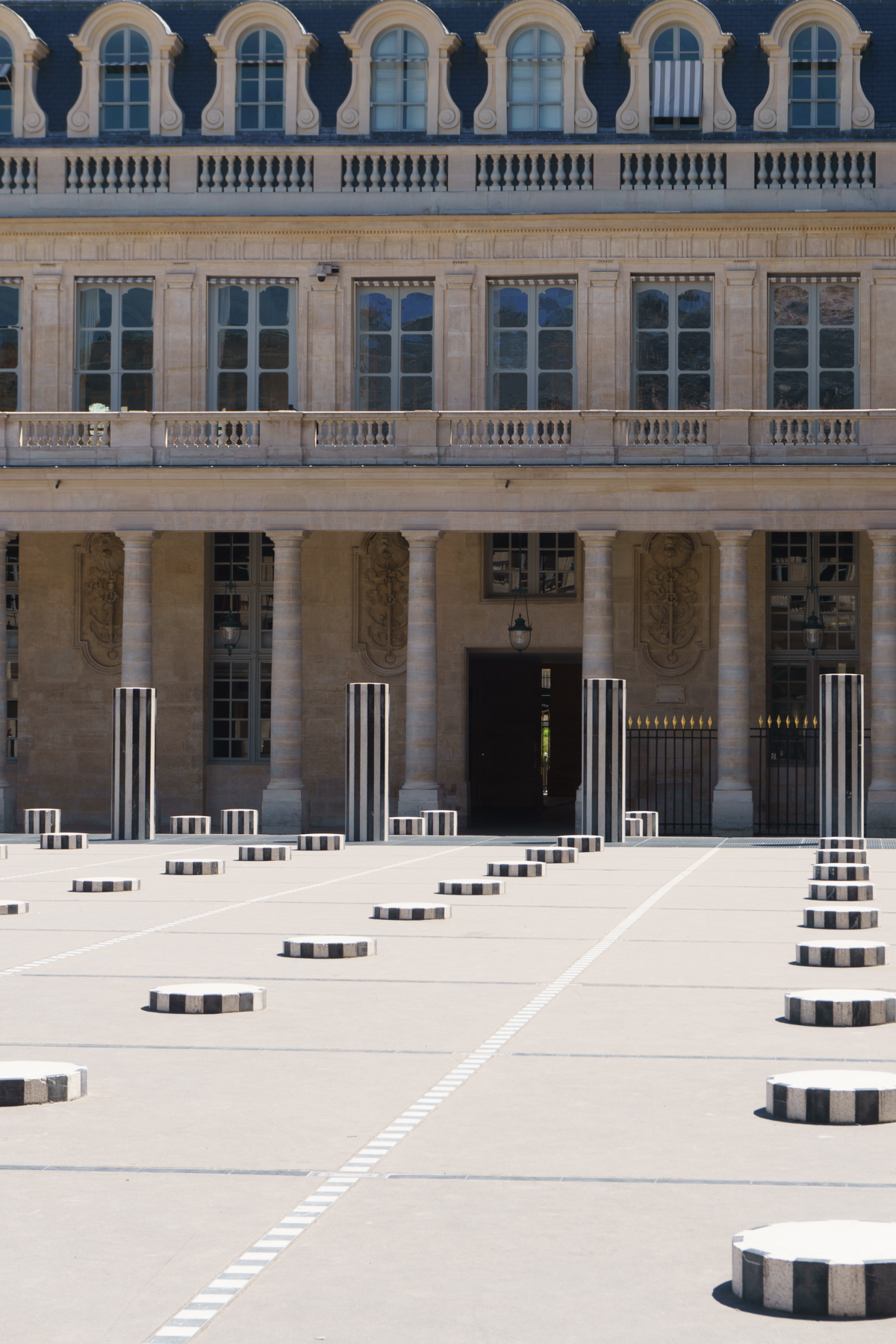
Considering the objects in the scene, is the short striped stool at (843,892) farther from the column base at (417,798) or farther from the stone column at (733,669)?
the column base at (417,798)

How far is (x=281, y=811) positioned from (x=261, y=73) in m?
14.6

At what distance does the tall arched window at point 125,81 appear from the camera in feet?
131

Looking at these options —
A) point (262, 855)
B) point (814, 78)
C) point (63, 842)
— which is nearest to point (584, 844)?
point (262, 855)

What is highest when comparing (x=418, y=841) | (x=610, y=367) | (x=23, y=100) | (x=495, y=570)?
(x=23, y=100)

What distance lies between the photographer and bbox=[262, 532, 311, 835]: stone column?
121 feet

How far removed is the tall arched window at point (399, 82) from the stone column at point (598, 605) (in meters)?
9.17

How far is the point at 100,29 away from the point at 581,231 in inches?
411

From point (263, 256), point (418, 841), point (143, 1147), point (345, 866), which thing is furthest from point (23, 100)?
point (143, 1147)

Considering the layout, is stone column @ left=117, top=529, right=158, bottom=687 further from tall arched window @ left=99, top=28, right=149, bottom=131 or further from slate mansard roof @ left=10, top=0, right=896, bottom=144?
tall arched window @ left=99, top=28, right=149, bottom=131

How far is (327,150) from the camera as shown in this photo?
38.8 meters

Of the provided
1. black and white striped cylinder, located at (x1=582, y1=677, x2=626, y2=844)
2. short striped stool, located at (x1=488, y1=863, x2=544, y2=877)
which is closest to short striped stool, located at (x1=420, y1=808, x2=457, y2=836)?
black and white striped cylinder, located at (x1=582, y1=677, x2=626, y2=844)

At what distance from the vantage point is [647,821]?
3466 cm

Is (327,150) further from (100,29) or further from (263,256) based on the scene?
(100,29)

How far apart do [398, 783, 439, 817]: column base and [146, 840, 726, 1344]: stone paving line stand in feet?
79.3
